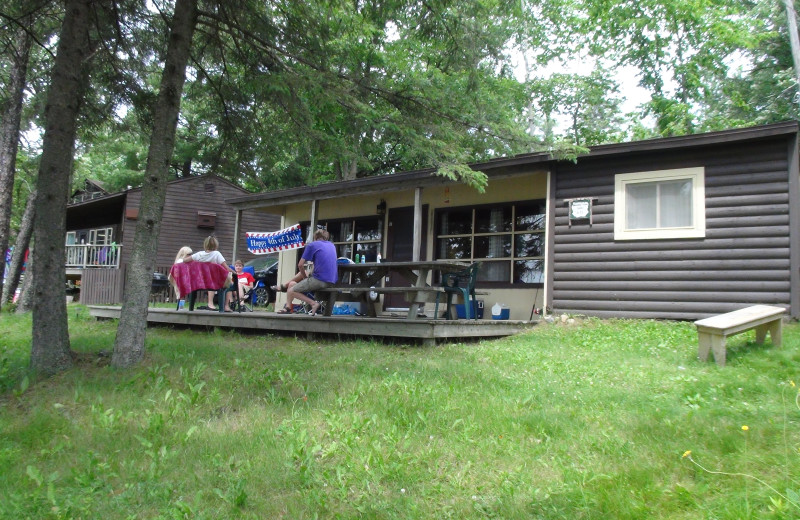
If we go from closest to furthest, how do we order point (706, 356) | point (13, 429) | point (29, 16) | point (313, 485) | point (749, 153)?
point (313, 485), point (13, 429), point (706, 356), point (29, 16), point (749, 153)

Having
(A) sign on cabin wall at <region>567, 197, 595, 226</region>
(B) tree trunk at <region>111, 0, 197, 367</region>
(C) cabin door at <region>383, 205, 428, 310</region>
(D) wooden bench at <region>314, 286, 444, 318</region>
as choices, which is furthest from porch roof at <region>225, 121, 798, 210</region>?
(B) tree trunk at <region>111, 0, 197, 367</region>

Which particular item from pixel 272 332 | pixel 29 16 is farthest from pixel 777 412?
pixel 29 16

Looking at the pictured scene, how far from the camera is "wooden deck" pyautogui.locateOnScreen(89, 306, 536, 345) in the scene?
6.95m

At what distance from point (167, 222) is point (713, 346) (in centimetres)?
1972

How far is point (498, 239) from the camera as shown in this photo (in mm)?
10906

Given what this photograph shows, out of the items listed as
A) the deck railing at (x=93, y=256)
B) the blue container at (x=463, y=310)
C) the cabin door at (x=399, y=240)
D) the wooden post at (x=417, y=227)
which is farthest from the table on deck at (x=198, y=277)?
the deck railing at (x=93, y=256)

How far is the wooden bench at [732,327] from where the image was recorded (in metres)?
5.25

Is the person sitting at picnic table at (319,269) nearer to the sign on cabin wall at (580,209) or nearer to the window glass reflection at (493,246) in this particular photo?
the window glass reflection at (493,246)

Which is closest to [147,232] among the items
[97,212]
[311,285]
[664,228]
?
[311,285]

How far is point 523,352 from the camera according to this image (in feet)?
21.6

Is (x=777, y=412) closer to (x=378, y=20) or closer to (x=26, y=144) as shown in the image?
(x=378, y=20)

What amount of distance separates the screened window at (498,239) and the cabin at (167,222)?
1004 cm

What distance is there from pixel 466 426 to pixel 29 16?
7451mm

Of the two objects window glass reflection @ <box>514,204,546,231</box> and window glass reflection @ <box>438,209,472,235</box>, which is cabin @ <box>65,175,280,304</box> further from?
window glass reflection @ <box>514,204,546,231</box>
